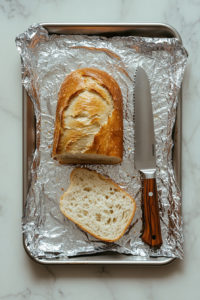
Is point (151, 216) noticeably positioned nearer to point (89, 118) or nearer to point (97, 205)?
point (97, 205)

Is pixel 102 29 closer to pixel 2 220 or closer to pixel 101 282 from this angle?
pixel 2 220

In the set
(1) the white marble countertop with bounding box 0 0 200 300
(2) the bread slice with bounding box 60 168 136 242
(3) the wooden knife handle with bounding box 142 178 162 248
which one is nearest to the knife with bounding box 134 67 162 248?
(3) the wooden knife handle with bounding box 142 178 162 248

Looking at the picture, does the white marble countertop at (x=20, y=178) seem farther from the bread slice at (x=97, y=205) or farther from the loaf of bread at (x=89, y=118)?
the loaf of bread at (x=89, y=118)

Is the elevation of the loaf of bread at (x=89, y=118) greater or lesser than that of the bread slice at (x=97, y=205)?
greater

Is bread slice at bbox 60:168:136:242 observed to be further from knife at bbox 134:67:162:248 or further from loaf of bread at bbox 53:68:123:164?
loaf of bread at bbox 53:68:123:164

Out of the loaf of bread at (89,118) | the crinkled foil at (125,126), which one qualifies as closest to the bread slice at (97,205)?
the crinkled foil at (125,126)

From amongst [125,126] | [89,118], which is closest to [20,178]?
[89,118]

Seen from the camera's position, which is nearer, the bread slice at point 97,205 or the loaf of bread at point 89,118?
the loaf of bread at point 89,118
